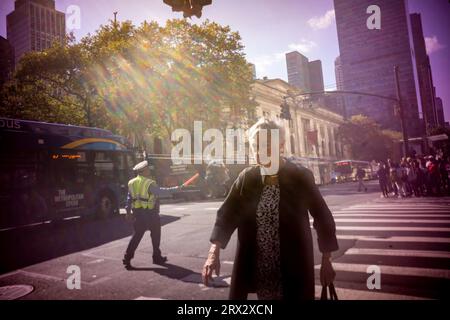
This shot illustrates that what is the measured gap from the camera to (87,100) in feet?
79.4

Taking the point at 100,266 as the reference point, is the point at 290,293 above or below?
above

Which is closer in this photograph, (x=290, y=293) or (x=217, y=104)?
(x=290, y=293)

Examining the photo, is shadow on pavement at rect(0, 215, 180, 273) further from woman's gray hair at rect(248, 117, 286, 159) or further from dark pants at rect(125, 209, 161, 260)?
woman's gray hair at rect(248, 117, 286, 159)

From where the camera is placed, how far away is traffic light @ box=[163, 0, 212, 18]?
5.80 metres

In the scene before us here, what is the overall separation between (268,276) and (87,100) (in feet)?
86.2

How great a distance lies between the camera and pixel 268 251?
7.47 feet

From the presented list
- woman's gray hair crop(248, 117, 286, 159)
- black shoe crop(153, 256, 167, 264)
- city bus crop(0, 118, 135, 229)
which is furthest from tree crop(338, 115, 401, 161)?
woman's gray hair crop(248, 117, 286, 159)

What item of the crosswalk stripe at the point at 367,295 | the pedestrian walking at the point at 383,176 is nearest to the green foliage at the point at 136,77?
the pedestrian walking at the point at 383,176

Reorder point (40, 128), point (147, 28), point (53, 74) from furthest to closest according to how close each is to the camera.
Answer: point (53, 74) < point (147, 28) < point (40, 128)

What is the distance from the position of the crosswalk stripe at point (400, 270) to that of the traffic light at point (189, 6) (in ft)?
19.1

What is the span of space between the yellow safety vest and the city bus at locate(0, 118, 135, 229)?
20.6 feet
